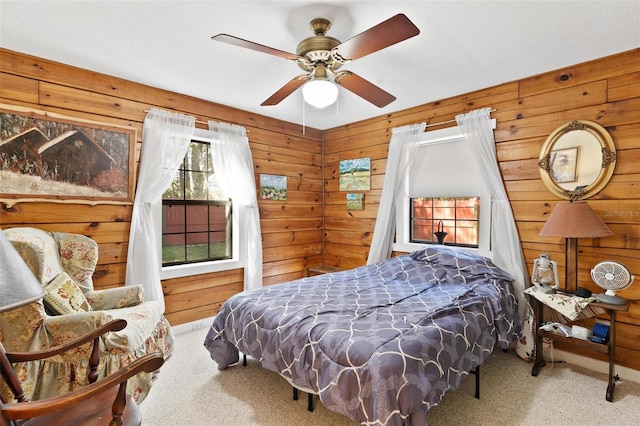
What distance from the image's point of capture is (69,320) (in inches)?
79.4

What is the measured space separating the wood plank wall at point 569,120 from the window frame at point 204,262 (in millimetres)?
2277

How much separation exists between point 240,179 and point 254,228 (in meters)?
0.61

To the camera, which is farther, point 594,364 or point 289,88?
point 594,364

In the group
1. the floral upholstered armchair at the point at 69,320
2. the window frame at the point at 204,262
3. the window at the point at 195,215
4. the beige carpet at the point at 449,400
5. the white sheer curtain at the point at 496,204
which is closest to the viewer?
the floral upholstered armchair at the point at 69,320

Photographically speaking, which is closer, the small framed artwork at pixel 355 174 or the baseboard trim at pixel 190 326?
the baseboard trim at pixel 190 326

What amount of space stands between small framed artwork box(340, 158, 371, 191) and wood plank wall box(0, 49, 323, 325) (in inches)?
18.0

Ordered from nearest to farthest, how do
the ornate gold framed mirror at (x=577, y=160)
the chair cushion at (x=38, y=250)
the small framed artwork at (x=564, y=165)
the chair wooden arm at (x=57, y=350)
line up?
1. the chair wooden arm at (x=57, y=350)
2. the chair cushion at (x=38, y=250)
3. the ornate gold framed mirror at (x=577, y=160)
4. the small framed artwork at (x=564, y=165)

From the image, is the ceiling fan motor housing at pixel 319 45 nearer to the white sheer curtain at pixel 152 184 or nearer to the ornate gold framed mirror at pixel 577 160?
the white sheer curtain at pixel 152 184

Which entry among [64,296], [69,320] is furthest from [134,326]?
[64,296]

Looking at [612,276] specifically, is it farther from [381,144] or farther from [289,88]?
[289,88]

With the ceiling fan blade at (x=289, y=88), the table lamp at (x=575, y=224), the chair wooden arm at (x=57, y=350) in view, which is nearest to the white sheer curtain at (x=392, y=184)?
the table lamp at (x=575, y=224)

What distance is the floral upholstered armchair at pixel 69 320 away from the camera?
1.91m

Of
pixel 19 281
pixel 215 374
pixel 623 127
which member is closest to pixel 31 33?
pixel 19 281

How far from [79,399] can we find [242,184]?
2.90 m
